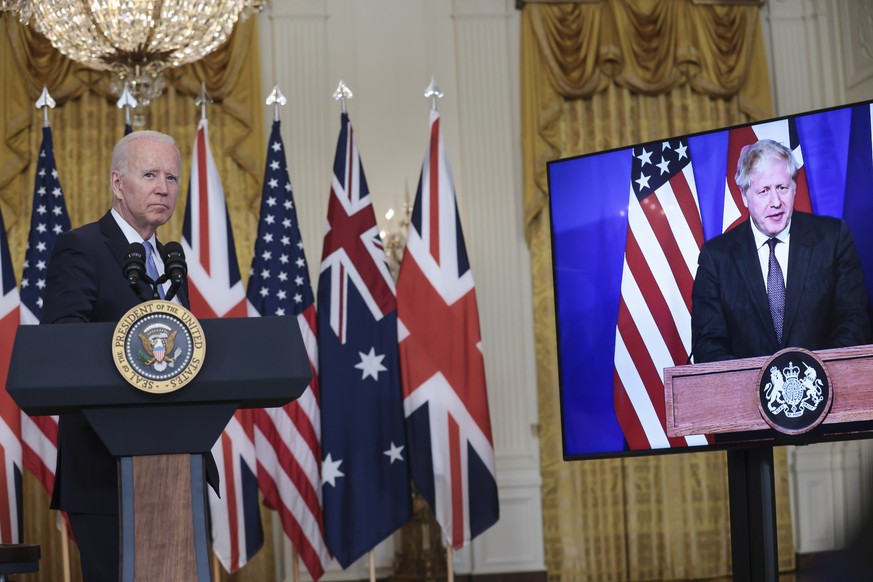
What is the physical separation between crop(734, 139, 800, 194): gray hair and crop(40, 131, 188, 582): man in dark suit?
81.4 inches

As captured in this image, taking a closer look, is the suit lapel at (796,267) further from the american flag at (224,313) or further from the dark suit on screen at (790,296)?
the american flag at (224,313)

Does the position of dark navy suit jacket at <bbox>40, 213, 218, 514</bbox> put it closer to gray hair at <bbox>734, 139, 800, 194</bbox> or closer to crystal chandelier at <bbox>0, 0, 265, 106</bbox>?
gray hair at <bbox>734, 139, 800, 194</bbox>

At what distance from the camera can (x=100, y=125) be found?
7578 mm

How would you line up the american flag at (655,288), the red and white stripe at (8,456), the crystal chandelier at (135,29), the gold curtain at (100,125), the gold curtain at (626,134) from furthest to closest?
the gold curtain at (626,134) → the gold curtain at (100,125) → the red and white stripe at (8,456) → the crystal chandelier at (135,29) → the american flag at (655,288)

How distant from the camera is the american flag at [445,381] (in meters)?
5.94

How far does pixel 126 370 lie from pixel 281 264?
4.00 m

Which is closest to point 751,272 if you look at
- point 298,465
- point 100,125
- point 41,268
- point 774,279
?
point 774,279

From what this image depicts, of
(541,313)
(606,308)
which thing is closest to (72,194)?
Result: (541,313)

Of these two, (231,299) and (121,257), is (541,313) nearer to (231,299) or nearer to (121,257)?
(231,299)

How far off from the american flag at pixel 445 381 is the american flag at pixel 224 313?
94cm

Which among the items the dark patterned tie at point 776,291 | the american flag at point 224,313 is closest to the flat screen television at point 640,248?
the dark patterned tie at point 776,291

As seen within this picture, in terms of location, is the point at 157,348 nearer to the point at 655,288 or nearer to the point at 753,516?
the point at 655,288

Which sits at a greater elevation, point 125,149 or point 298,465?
point 125,149

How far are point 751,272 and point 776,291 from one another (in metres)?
0.11
